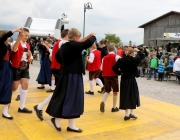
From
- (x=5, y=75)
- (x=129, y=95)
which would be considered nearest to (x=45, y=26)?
(x=5, y=75)

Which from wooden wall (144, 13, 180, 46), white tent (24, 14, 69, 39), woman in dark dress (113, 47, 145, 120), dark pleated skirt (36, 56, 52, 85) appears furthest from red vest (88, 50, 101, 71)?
wooden wall (144, 13, 180, 46)

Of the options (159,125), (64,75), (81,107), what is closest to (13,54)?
(64,75)

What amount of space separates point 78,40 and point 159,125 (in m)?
2.36

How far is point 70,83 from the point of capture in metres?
3.92

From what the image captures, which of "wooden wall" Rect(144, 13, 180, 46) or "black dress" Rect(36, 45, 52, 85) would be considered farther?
"wooden wall" Rect(144, 13, 180, 46)

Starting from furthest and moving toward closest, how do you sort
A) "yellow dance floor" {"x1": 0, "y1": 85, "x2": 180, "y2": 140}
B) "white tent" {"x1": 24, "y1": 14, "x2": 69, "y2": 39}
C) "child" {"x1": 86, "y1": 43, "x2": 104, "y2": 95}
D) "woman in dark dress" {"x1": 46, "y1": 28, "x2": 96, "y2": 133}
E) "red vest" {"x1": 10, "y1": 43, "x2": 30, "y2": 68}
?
"white tent" {"x1": 24, "y1": 14, "x2": 69, "y2": 39}
"child" {"x1": 86, "y1": 43, "x2": 104, "y2": 95}
"red vest" {"x1": 10, "y1": 43, "x2": 30, "y2": 68}
"yellow dance floor" {"x1": 0, "y1": 85, "x2": 180, "y2": 140}
"woman in dark dress" {"x1": 46, "y1": 28, "x2": 96, "y2": 133}

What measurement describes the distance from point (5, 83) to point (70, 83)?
1426 millimetres

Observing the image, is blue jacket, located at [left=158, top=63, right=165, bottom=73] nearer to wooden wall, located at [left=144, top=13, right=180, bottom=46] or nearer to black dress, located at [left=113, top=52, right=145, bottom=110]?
black dress, located at [left=113, top=52, right=145, bottom=110]

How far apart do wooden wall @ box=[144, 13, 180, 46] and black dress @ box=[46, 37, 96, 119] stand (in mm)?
30001

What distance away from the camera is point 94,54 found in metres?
7.70

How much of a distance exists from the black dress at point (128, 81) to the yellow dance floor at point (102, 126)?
38cm

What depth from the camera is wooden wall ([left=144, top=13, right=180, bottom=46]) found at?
3232 cm

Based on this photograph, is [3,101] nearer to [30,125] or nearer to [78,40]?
[30,125]

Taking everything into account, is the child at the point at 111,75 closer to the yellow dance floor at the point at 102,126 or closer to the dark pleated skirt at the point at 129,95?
the yellow dance floor at the point at 102,126
